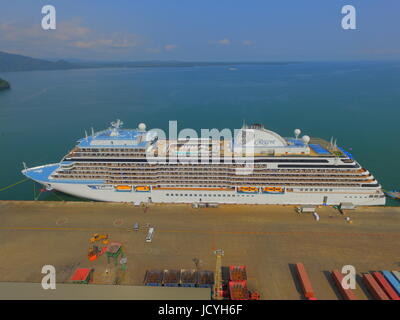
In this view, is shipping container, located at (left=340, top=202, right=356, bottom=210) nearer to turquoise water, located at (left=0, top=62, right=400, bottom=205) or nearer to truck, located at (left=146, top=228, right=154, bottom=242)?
turquoise water, located at (left=0, top=62, right=400, bottom=205)

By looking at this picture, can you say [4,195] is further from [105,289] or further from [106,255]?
[105,289]

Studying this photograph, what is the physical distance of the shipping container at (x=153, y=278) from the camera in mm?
22625

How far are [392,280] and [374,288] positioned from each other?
231 cm

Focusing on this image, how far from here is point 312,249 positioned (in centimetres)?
Result: 2695

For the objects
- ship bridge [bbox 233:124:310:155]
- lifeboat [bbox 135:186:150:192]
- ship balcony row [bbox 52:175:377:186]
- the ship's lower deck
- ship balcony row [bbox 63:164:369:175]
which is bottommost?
the ship's lower deck

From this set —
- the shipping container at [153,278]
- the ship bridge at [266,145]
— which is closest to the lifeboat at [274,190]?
the ship bridge at [266,145]

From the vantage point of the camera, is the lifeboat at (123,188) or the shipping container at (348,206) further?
the lifeboat at (123,188)

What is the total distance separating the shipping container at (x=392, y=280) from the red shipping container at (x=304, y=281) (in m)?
7.06

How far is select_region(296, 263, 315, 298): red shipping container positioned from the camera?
21438 mm

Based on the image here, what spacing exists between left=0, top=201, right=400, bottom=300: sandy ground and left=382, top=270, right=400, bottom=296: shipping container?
1520mm

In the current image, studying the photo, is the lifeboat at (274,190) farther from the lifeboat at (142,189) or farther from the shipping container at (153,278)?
the shipping container at (153,278)

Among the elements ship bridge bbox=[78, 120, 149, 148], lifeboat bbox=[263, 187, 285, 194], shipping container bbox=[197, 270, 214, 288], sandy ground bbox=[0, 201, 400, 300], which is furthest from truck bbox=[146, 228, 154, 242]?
lifeboat bbox=[263, 187, 285, 194]

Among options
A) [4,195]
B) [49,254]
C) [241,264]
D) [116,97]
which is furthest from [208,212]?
[116,97]

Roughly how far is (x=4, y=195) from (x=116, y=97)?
296 ft
